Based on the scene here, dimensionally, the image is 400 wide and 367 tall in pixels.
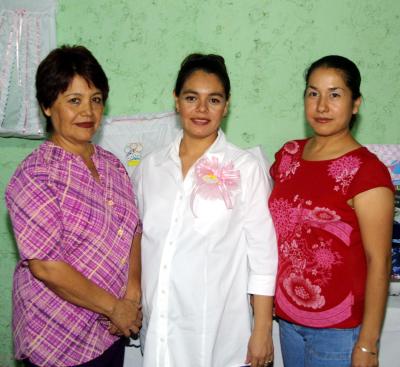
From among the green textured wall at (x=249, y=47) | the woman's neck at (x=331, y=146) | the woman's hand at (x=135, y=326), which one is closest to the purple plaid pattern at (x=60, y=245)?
the woman's hand at (x=135, y=326)

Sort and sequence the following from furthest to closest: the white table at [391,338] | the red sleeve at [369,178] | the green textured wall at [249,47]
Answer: the green textured wall at [249,47] < the white table at [391,338] < the red sleeve at [369,178]

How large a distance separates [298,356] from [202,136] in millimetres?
846

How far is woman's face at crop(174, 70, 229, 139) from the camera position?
58.9 inches

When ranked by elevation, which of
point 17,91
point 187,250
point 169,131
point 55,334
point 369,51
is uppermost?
point 369,51

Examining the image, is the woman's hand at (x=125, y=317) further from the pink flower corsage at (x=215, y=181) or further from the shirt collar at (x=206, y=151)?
the shirt collar at (x=206, y=151)

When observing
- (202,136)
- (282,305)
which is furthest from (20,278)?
(282,305)

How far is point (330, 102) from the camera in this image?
1.44 m

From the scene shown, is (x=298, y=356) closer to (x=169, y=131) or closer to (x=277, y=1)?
(x=169, y=131)

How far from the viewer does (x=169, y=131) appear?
223 cm

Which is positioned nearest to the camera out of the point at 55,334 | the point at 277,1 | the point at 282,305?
the point at 55,334

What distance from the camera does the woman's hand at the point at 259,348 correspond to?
146cm

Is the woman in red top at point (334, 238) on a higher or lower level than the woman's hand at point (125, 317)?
higher

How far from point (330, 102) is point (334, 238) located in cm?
45

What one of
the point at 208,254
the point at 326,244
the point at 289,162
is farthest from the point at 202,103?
the point at 326,244
